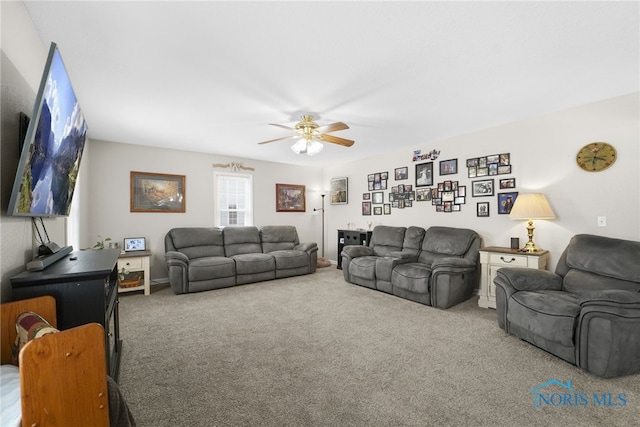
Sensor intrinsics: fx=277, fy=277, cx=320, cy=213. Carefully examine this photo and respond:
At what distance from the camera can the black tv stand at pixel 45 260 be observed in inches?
57.9

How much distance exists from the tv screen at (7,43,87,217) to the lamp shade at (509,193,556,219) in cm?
428

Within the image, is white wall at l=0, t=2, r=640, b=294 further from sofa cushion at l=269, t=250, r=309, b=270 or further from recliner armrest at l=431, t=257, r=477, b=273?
sofa cushion at l=269, t=250, r=309, b=270

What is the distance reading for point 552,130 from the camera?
11.3 feet

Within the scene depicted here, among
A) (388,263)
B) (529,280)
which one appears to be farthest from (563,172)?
(388,263)

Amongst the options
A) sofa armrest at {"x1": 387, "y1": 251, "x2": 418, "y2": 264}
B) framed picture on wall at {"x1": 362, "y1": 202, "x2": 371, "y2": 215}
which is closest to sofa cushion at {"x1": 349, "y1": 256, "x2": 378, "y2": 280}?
Answer: sofa armrest at {"x1": 387, "y1": 251, "x2": 418, "y2": 264}

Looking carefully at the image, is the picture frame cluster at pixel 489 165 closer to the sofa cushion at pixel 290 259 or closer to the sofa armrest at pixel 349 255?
the sofa armrest at pixel 349 255

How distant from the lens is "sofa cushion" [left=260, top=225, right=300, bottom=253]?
5.82 m

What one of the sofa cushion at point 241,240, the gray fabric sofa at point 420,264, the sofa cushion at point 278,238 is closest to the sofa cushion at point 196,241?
the sofa cushion at point 241,240

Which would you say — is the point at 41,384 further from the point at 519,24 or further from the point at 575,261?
the point at 575,261

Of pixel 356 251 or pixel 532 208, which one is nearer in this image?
pixel 532 208

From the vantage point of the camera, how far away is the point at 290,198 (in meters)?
6.64

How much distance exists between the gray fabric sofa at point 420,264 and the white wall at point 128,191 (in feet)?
8.67

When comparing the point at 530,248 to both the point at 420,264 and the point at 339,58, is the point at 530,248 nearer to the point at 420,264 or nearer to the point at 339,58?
the point at 420,264

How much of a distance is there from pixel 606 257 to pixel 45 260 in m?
4.43
